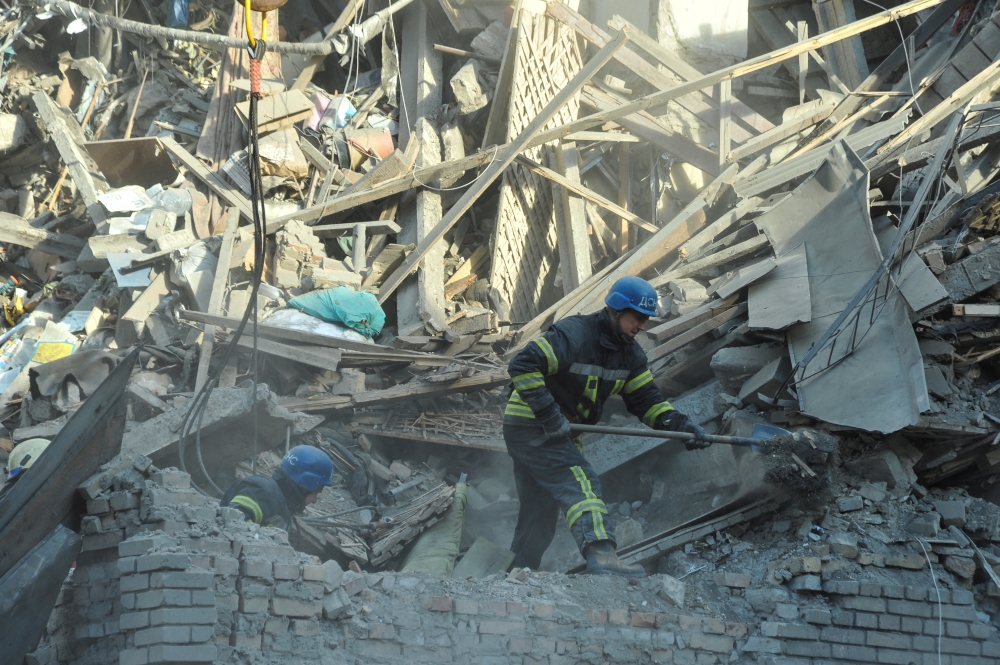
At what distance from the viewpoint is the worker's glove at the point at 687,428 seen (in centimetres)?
444

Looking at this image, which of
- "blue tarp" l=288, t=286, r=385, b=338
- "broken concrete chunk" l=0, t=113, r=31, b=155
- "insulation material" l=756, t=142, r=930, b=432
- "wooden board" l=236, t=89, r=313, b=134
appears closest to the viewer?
"insulation material" l=756, t=142, r=930, b=432

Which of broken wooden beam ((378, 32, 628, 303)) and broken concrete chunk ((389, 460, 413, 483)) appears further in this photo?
broken wooden beam ((378, 32, 628, 303))

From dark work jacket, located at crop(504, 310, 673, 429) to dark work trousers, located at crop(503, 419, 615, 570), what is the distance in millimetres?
179

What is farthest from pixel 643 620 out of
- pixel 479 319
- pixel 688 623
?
pixel 479 319

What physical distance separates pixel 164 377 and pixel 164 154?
3.79 metres

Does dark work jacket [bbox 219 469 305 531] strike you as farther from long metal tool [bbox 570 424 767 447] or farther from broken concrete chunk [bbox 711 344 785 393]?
broken concrete chunk [bbox 711 344 785 393]

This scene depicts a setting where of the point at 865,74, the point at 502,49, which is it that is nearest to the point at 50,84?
the point at 502,49

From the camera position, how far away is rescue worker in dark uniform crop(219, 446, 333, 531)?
13.1ft

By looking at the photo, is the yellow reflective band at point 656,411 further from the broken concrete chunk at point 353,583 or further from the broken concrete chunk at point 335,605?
the broken concrete chunk at point 335,605

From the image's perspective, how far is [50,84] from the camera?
1032 cm

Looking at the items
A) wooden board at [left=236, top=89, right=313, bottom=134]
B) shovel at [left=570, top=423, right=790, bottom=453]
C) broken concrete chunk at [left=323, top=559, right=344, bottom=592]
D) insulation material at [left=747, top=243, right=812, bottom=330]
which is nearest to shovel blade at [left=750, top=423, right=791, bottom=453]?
shovel at [left=570, top=423, right=790, bottom=453]

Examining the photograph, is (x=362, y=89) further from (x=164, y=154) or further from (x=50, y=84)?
(x=50, y=84)

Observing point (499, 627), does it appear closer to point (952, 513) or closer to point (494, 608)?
point (494, 608)

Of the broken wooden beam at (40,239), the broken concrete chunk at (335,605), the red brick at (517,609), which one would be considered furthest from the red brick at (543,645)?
the broken wooden beam at (40,239)
